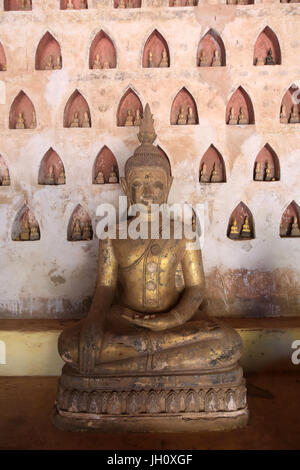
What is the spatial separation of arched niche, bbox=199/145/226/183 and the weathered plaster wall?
64mm

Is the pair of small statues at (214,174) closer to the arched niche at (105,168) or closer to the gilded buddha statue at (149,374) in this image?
the arched niche at (105,168)

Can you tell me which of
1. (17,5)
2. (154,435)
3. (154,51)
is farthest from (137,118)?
(154,435)

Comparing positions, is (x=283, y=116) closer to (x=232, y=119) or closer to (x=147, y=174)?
(x=232, y=119)

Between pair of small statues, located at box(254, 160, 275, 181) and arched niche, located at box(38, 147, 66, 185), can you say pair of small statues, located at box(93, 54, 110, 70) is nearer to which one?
arched niche, located at box(38, 147, 66, 185)

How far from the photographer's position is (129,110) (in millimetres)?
4434

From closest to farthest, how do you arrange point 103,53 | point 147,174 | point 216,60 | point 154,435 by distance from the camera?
point 154,435 < point 147,174 < point 216,60 < point 103,53

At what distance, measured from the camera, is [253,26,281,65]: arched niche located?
4344mm

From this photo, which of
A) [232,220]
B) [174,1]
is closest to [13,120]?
[174,1]

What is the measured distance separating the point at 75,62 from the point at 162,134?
110 cm

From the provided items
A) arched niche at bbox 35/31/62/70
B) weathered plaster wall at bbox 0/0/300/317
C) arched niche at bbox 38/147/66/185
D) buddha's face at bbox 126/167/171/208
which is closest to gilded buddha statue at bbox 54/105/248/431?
buddha's face at bbox 126/167/171/208

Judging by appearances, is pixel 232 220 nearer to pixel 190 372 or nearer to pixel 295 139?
pixel 295 139

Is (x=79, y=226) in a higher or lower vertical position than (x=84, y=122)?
lower

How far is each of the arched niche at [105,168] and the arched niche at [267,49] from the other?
168 centimetres

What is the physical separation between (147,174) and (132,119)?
100 centimetres
